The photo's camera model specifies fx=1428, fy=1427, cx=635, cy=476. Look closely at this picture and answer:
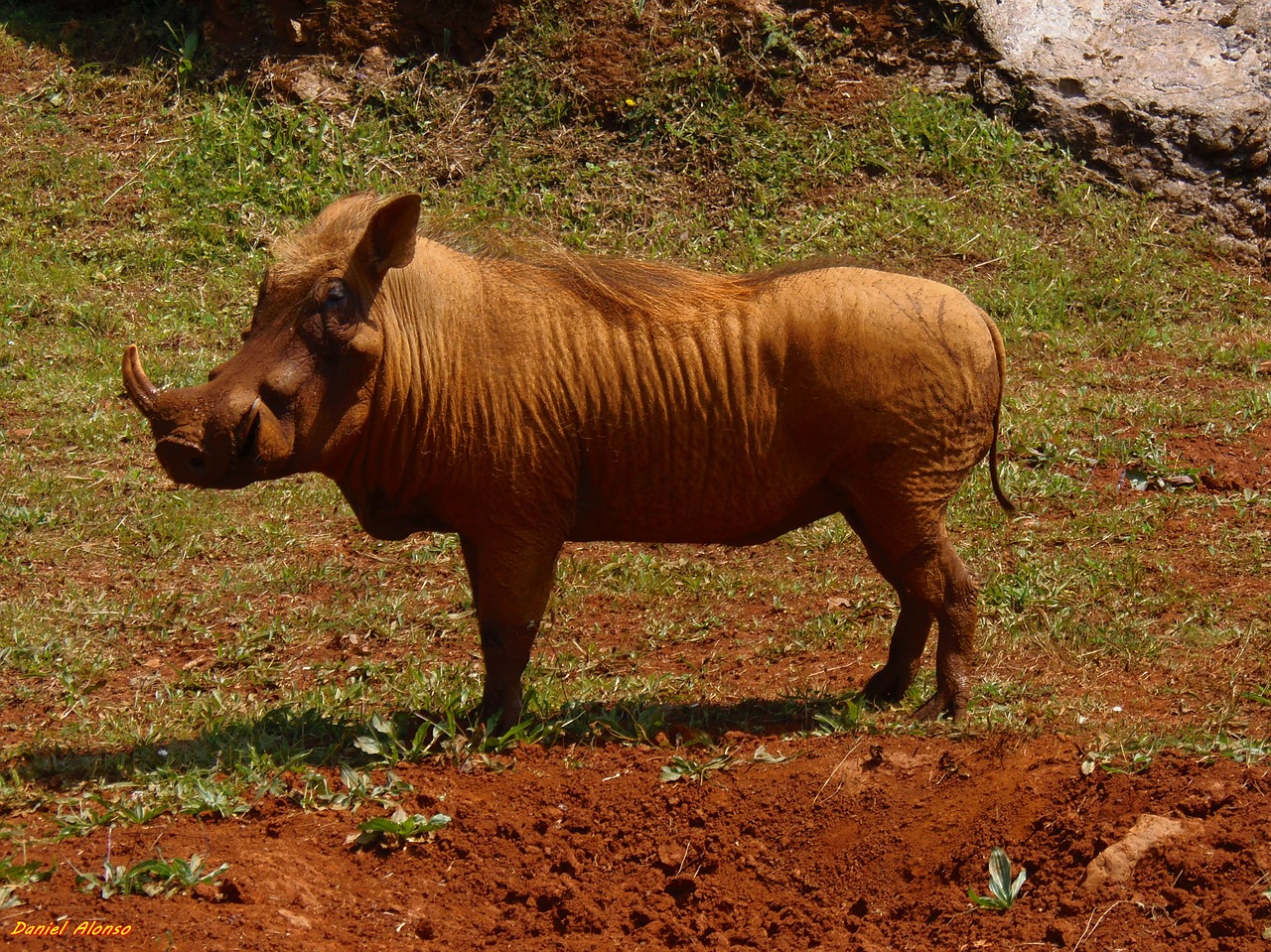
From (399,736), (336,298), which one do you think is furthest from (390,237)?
(399,736)

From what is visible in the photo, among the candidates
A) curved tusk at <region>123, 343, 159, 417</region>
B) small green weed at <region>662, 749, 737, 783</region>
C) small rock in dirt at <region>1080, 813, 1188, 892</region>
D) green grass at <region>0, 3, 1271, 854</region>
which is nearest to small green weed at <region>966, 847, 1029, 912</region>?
small rock in dirt at <region>1080, 813, 1188, 892</region>

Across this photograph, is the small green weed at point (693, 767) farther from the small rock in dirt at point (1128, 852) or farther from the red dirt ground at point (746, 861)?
the small rock in dirt at point (1128, 852)

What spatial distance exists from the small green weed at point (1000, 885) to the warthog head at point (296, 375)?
2.30 metres

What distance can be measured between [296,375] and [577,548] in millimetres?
2913

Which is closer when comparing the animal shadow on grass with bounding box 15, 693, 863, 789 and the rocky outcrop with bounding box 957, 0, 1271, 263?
the animal shadow on grass with bounding box 15, 693, 863, 789

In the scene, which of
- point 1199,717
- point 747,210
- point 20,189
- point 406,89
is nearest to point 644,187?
point 747,210

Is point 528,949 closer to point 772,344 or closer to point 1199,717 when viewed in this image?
point 772,344

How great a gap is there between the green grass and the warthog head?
0.62 metres

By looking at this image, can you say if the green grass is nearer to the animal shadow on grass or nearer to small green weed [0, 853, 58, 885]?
the animal shadow on grass

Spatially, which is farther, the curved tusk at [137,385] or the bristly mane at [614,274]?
the bristly mane at [614,274]

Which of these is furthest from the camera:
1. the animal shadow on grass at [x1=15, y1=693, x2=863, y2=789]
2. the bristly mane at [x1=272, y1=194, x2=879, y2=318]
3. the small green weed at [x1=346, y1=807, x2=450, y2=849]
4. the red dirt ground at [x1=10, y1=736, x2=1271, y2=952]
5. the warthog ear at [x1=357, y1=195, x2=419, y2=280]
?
the bristly mane at [x1=272, y1=194, x2=879, y2=318]

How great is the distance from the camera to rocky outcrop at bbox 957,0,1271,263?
10.3m

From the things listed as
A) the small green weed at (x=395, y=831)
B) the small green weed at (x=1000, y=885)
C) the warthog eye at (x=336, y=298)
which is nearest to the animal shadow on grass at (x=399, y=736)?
the small green weed at (x=395, y=831)

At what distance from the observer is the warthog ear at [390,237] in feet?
14.5
